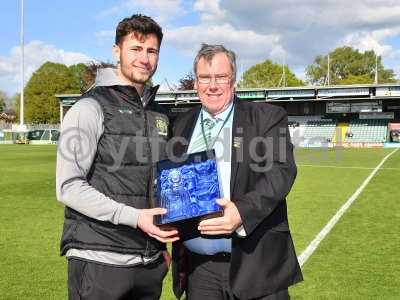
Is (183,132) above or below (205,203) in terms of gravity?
above

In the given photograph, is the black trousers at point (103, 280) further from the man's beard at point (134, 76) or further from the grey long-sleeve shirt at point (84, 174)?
the man's beard at point (134, 76)

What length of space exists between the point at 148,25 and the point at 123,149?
0.65m

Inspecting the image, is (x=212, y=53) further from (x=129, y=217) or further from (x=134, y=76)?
(x=129, y=217)

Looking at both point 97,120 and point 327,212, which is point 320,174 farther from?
point 97,120

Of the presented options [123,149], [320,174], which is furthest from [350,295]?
[320,174]

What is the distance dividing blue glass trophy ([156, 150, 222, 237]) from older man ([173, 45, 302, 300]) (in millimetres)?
113

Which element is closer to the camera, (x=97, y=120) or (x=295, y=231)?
(x=97, y=120)

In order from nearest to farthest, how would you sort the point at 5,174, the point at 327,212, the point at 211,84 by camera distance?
the point at 211,84
the point at 327,212
the point at 5,174

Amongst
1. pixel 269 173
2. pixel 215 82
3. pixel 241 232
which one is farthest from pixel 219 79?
pixel 241 232

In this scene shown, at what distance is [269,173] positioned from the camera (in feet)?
8.75

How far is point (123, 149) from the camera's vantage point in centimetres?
266

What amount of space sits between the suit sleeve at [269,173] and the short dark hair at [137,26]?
75 cm

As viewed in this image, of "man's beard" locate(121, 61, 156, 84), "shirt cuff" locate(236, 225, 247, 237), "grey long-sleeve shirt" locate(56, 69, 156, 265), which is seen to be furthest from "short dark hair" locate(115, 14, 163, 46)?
"shirt cuff" locate(236, 225, 247, 237)

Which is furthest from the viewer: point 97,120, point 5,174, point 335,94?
point 335,94
